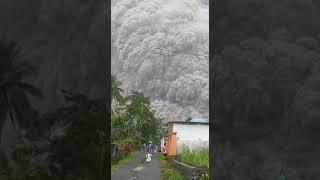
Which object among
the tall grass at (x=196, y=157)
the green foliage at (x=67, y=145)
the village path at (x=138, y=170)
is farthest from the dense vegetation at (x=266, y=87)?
the village path at (x=138, y=170)

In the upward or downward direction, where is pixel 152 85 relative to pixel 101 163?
upward

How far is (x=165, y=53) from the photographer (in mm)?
6770

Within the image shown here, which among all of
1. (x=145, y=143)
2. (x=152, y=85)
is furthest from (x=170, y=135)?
(x=152, y=85)

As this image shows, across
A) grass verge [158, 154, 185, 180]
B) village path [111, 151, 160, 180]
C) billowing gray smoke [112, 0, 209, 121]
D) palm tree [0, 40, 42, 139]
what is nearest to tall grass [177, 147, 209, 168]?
grass verge [158, 154, 185, 180]

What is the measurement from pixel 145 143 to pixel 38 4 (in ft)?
9.92

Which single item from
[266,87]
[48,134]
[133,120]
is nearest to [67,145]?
[48,134]

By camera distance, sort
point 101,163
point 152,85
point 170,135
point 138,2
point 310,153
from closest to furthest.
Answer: point 310,153, point 101,163, point 170,135, point 152,85, point 138,2

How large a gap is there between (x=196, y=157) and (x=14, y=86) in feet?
9.43

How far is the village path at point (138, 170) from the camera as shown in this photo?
5.99 m

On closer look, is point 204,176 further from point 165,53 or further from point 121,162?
point 165,53

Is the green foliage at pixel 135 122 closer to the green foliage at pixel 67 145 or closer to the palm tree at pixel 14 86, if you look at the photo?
the green foliage at pixel 67 145

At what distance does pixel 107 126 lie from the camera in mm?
3938

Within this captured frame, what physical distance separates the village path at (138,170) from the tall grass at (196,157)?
1.52 ft

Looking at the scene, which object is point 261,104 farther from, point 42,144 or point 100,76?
point 42,144
